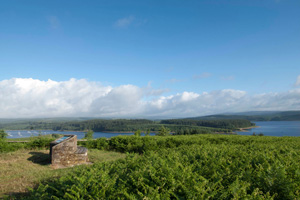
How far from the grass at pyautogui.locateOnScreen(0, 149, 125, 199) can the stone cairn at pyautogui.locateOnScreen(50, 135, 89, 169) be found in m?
0.57

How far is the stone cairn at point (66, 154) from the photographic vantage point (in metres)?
10.4

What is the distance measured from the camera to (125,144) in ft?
48.7

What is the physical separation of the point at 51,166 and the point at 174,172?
941 cm

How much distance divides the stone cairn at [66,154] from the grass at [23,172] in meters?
0.57

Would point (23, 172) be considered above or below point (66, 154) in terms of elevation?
below

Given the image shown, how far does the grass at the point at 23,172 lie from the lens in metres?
5.69

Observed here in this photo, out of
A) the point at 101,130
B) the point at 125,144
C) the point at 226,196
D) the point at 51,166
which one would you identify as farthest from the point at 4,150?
the point at 101,130

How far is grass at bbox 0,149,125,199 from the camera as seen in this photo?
5688 millimetres

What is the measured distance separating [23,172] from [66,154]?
263cm

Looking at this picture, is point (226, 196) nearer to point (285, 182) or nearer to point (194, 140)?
point (285, 182)

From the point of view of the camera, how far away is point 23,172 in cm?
812

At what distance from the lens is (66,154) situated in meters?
10.6

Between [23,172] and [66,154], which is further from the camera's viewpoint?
[66,154]

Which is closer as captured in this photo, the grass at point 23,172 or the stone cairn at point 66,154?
the grass at point 23,172
